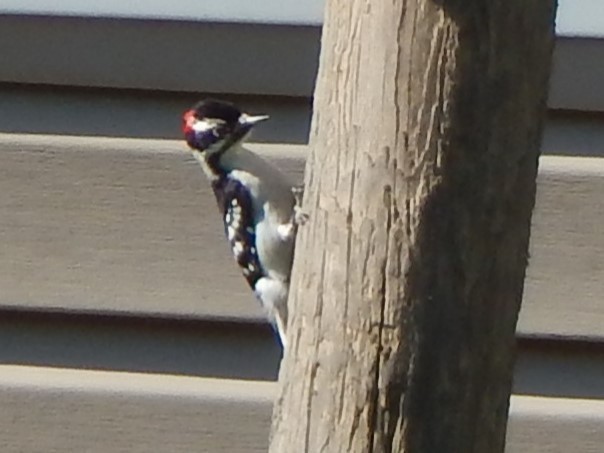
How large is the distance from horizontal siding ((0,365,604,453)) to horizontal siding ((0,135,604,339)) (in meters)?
0.21

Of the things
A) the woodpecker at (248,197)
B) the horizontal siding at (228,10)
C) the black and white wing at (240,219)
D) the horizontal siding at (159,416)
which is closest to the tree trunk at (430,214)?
the woodpecker at (248,197)

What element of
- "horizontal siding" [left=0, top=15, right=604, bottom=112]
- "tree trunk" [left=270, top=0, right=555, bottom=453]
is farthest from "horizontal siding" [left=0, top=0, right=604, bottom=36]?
"tree trunk" [left=270, top=0, right=555, bottom=453]

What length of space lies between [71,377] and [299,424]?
163cm

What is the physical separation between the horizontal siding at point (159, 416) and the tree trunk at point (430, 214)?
1.50 m

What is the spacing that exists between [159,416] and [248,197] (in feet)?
2.45

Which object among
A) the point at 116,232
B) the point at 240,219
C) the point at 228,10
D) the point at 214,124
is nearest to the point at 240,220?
the point at 240,219

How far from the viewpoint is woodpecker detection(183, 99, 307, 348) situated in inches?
130

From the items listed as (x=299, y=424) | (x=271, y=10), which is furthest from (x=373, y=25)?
(x=271, y=10)

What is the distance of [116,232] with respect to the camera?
12.3ft

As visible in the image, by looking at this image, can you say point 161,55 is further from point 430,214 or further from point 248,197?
point 430,214

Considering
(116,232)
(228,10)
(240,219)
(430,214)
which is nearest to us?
(430,214)

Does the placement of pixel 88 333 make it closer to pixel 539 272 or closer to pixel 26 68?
pixel 26 68

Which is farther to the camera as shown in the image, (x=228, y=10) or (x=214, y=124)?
(x=228, y=10)

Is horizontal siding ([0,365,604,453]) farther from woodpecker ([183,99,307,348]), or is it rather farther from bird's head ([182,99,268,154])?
bird's head ([182,99,268,154])
